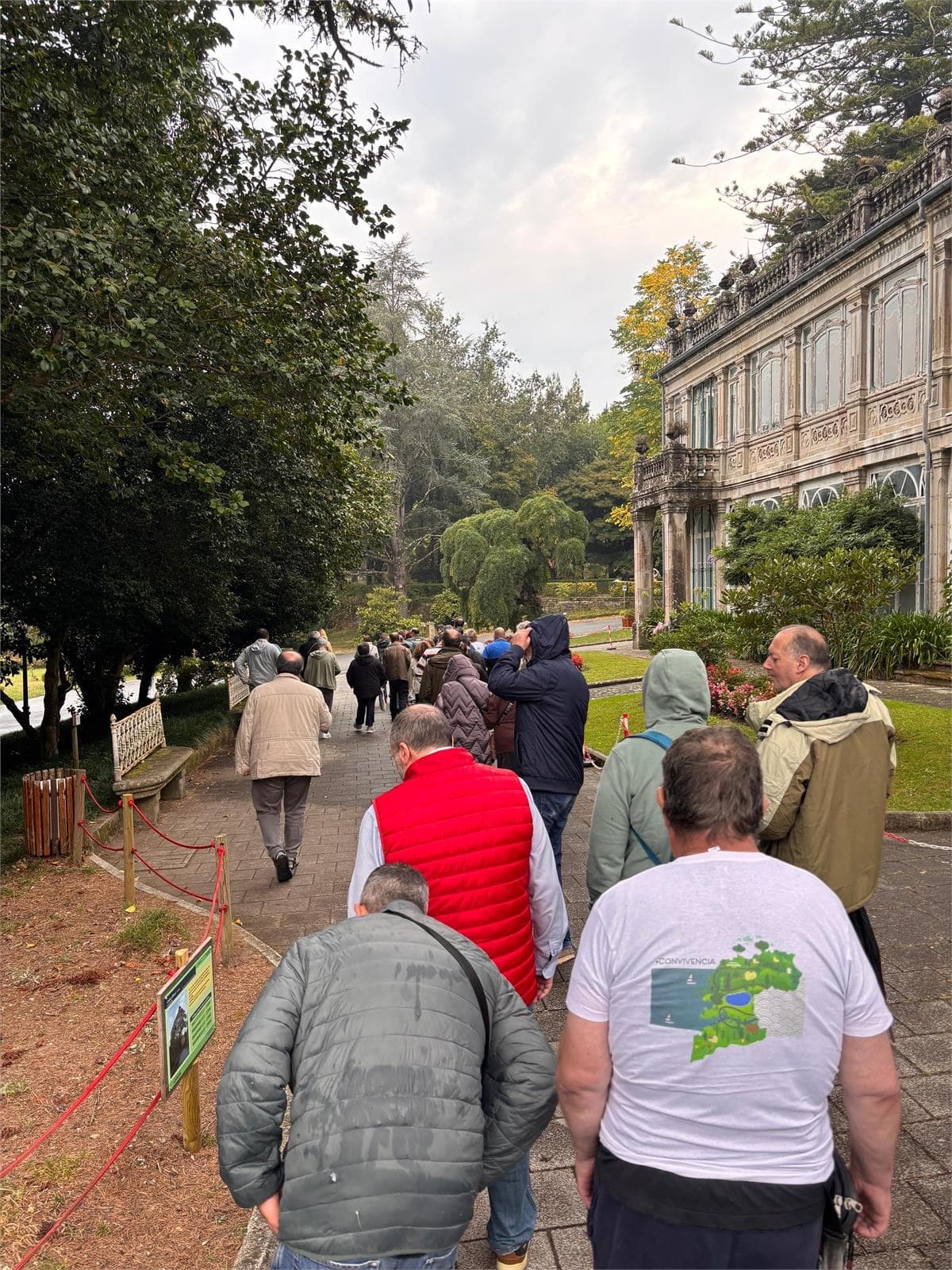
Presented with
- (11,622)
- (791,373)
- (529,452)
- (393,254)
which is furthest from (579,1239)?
(529,452)

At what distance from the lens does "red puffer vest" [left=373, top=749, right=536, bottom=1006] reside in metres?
2.89

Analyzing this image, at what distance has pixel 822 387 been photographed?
21.8 m

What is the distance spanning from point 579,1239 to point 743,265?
88.5 feet

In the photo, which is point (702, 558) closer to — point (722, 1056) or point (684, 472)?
point (684, 472)

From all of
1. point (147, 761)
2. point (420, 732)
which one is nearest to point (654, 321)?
point (147, 761)

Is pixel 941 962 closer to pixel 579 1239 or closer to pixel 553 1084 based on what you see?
pixel 579 1239

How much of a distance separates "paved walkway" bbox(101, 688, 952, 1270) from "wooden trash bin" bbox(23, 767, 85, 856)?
32.4 inches

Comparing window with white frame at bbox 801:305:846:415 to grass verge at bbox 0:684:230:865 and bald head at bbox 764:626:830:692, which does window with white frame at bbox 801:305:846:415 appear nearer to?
grass verge at bbox 0:684:230:865

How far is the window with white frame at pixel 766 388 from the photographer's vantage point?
23.8 meters

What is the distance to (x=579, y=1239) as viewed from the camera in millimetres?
3139

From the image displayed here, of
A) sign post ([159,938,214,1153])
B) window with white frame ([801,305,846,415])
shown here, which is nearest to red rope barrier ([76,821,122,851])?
sign post ([159,938,214,1153])

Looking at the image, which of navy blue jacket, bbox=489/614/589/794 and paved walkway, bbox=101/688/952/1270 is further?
navy blue jacket, bbox=489/614/589/794

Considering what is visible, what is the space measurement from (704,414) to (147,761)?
22675mm

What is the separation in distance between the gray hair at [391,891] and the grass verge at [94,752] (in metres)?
6.92
